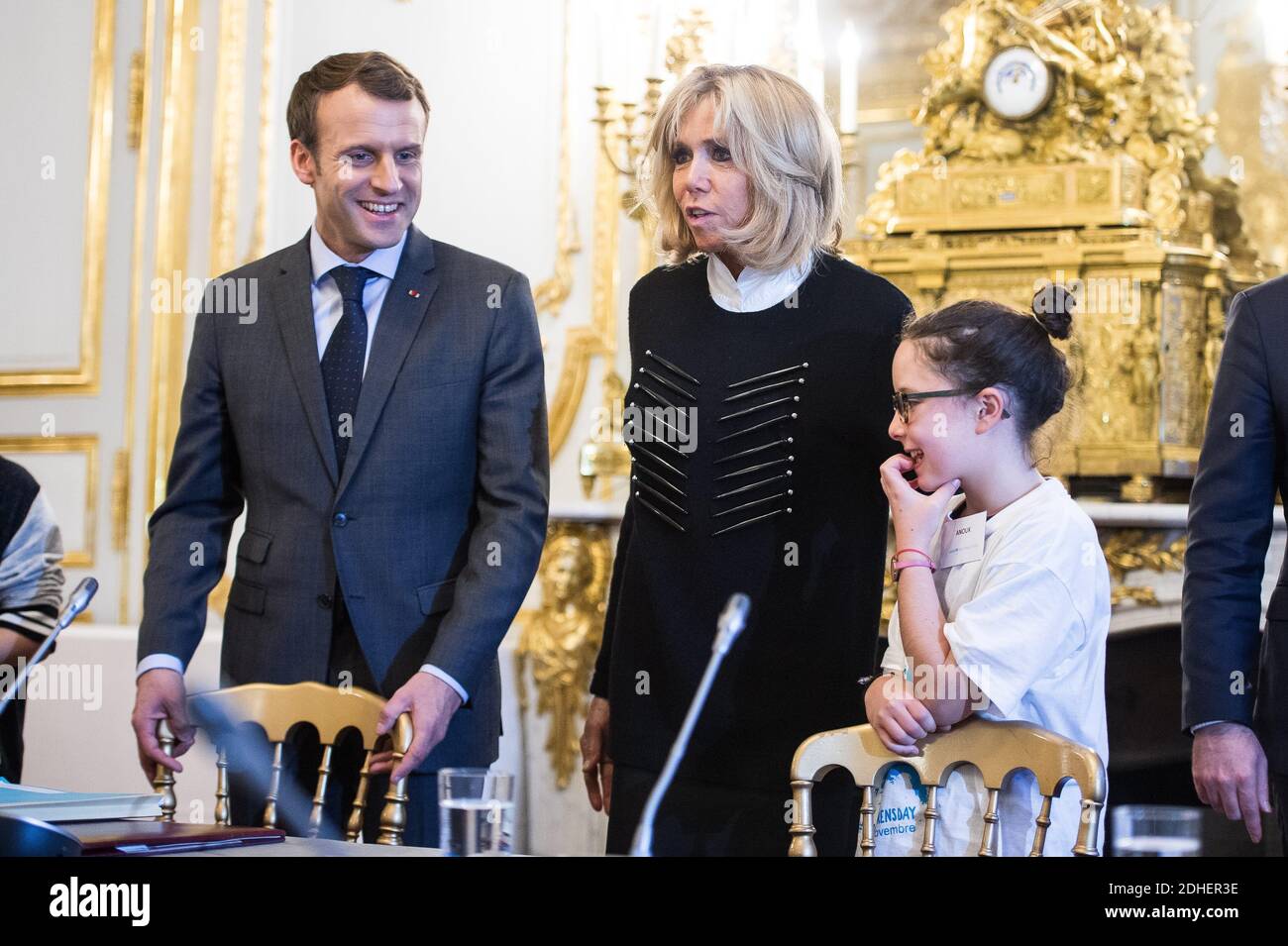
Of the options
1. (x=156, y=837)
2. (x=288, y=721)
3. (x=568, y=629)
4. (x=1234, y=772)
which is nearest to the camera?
(x=156, y=837)

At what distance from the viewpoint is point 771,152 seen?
1.79 meters

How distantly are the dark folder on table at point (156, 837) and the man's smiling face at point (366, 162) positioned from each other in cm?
86

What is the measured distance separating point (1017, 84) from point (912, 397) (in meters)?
2.16

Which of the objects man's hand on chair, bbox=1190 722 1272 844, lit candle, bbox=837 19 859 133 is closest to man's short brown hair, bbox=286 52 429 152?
man's hand on chair, bbox=1190 722 1272 844

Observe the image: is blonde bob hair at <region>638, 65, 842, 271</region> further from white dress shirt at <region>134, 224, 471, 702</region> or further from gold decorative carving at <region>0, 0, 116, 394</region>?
gold decorative carving at <region>0, 0, 116, 394</region>

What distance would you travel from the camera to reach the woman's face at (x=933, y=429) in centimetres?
168

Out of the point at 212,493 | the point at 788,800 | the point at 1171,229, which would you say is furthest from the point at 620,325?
the point at 788,800

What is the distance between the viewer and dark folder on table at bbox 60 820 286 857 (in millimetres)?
1211

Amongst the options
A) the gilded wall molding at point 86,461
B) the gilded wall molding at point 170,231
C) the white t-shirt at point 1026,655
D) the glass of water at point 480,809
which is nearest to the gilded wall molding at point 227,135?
the gilded wall molding at point 170,231

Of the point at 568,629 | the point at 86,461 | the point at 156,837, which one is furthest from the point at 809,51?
the point at 86,461

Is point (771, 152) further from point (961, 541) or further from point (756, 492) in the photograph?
point (961, 541)

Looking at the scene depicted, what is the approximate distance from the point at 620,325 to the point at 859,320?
2356 millimetres

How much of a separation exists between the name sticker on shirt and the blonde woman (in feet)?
0.32
